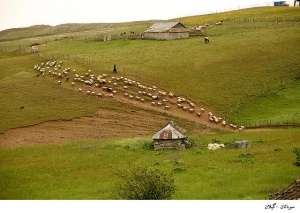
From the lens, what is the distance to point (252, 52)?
73.4ft

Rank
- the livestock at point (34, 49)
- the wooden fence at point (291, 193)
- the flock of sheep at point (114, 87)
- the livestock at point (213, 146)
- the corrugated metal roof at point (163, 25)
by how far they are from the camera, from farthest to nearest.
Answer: the corrugated metal roof at point (163, 25) → the livestock at point (34, 49) → the flock of sheep at point (114, 87) → the livestock at point (213, 146) → the wooden fence at point (291, 193)

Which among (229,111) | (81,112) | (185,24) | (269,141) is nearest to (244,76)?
(229,111)

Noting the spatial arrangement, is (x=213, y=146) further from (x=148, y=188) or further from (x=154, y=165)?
(x=148, y=188)

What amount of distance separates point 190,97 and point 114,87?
395cm

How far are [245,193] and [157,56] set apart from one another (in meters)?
15.3

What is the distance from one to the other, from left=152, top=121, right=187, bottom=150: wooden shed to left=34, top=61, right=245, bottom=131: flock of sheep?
150 centimetres

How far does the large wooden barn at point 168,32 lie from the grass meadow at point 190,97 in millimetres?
3374

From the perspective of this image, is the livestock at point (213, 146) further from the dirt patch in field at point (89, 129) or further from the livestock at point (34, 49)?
the livestock at point (34, 49)

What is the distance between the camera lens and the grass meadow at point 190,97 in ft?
41.4

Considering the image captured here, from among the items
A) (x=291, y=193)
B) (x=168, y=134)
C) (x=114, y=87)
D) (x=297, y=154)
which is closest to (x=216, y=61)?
(x=114, y=87)

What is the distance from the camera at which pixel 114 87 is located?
21.5 metres

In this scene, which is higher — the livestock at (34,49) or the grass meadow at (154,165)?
the livestock at (34,49)

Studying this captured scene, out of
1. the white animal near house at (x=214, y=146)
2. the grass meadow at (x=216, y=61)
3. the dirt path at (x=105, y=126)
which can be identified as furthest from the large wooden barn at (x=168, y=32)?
the white animal near house at (x=214, y=146)

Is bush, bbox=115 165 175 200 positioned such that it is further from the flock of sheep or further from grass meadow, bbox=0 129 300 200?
the flock of sheep
